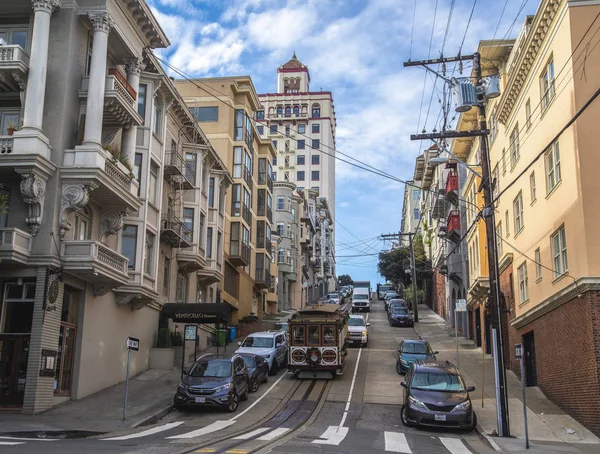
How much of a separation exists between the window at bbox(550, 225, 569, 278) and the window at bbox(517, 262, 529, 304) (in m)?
4.44

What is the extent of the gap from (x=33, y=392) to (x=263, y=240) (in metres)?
35.4

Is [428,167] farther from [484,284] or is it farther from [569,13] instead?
[569,13]

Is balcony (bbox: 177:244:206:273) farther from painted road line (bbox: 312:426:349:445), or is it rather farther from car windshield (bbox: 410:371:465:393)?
painted road line (bbox: 312:426:349:445)

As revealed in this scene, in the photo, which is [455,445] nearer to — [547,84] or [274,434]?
[274,434]

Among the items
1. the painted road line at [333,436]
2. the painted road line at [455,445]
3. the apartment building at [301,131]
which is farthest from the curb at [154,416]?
the apartment building at [301,131]

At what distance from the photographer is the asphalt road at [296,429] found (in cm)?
1269

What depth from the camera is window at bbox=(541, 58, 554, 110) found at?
67.5 feet

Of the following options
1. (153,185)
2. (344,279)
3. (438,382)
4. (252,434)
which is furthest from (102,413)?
(344,279)

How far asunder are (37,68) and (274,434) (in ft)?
43.8

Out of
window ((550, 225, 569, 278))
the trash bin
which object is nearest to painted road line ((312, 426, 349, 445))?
window ((550, 225, 569, 278))

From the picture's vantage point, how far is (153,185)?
2784cm

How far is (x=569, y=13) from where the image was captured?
61.1ft

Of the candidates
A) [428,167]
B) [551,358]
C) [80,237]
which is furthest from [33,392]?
[428,167]

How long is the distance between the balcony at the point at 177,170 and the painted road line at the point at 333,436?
17048 millimetres
